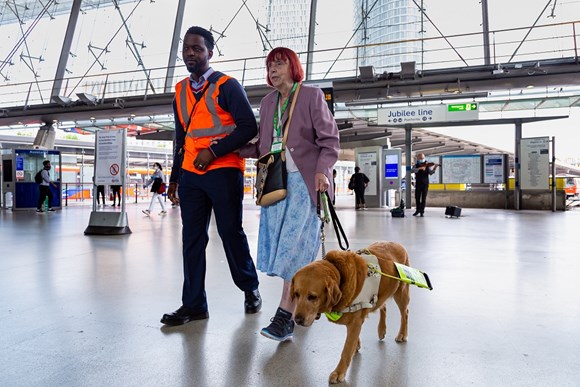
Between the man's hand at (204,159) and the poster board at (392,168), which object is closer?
the man's hand at (204,159)

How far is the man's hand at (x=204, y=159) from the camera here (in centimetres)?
Result: 235

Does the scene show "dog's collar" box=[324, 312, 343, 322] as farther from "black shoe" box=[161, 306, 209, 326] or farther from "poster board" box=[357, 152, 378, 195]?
"poster board" box=[357, 152, 378, 195]

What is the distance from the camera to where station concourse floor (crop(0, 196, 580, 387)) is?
1779mm

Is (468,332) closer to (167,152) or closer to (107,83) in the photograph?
(107,83)

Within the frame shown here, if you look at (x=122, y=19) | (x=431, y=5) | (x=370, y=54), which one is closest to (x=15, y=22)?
(x=122, y=19)

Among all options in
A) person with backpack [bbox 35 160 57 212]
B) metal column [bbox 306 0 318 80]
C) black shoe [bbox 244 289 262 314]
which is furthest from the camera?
metal column [bbox 306 0 318 80]

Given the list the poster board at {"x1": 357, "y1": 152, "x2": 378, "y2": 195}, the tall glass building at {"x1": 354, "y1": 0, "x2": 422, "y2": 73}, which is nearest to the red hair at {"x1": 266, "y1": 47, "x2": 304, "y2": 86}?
the tall glass building at {"x1": 354, "y1": 0, "x2": 422, "y2": 73}

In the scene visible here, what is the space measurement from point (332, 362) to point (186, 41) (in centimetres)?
183

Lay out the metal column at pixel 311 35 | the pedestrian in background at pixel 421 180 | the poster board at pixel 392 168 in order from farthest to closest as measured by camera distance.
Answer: the poster board at pixel 392 168 → the metal column at pixel 311 35 → the pedestrian in background at pixel 421 180

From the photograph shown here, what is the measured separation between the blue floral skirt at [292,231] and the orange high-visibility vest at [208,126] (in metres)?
0.39

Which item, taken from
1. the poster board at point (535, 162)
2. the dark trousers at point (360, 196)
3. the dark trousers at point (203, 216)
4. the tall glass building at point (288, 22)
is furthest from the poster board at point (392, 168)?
the dark trousers at point (203, 216)

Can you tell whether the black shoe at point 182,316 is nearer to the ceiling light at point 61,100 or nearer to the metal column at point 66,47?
the ceiling light at point 61,100

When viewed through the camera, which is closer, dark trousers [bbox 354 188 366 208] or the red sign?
the red sign

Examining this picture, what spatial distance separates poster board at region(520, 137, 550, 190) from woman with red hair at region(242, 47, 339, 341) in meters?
12.6
